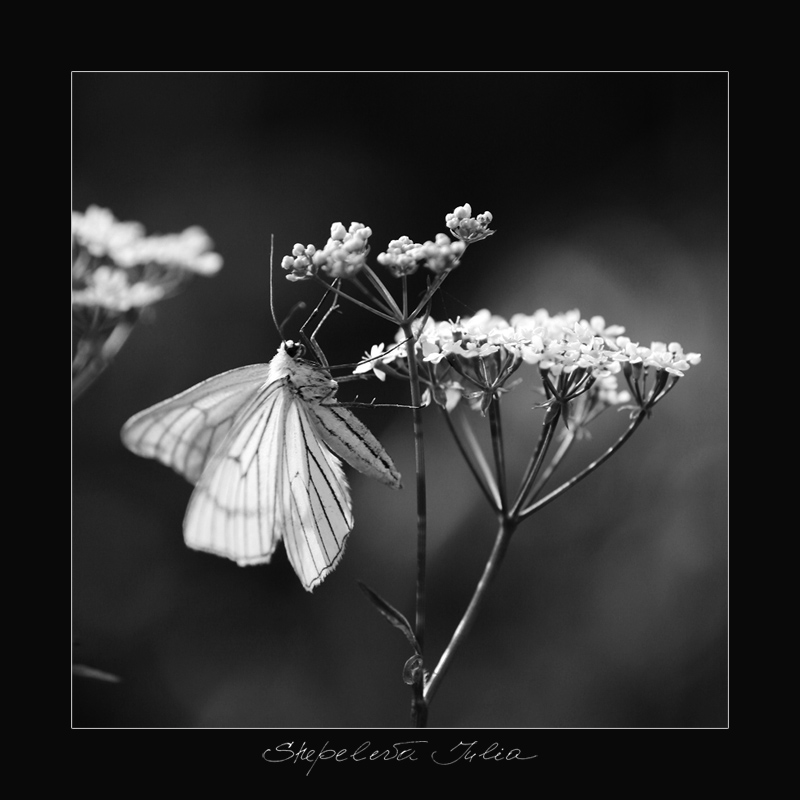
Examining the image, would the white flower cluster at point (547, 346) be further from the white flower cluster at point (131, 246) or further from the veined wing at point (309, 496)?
the white flower cluster at point (131, 246)

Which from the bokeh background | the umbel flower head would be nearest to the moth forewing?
the umbel flower head

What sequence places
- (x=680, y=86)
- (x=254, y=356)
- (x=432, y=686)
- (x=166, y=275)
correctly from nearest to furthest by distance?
(x=432, y=686) → (x=166, y=275) → (x=680, y=86) → (x=254, y=356)

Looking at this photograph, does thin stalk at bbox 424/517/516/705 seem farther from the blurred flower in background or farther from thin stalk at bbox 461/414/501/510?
the blurred flower in background

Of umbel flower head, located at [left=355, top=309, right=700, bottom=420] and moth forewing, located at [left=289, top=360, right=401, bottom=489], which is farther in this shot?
moth forewing, located at [left=289, top=360, right=401, bottom=489]

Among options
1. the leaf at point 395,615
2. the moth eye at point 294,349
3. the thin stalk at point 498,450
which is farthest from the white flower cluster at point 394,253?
the leaf at point 395,615

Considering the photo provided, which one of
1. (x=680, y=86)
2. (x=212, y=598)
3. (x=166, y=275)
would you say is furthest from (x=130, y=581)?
(x=680, y=86)

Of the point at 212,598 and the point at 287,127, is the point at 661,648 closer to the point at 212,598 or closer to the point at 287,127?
the point at 212,598

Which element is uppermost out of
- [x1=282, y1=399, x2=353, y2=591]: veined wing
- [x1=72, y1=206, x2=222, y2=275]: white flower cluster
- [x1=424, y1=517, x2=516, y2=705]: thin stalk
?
[x1=72, y1=206, x2=222, y2=275]: white flower cluster
